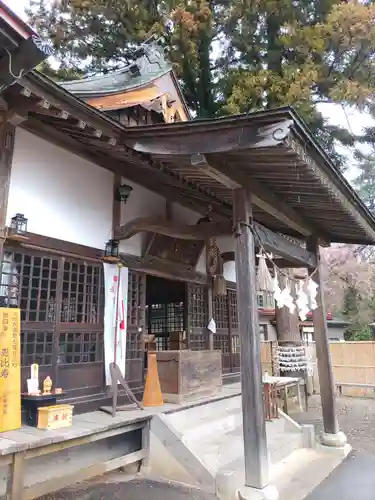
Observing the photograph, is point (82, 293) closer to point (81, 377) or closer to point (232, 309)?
point (81, 377)

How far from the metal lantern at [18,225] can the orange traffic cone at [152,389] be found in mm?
2714

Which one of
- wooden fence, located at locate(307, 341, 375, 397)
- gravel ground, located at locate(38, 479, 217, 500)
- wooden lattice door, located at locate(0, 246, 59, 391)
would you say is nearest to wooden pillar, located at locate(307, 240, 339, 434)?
gravel ground, located at locate(38, 479, 217, 500)

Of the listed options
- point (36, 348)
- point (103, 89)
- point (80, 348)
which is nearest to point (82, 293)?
point (80, 348)

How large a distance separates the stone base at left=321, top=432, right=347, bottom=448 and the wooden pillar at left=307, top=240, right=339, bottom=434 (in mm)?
70

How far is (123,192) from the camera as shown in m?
6.00

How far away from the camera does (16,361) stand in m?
4.20

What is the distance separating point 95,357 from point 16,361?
140 centimetres

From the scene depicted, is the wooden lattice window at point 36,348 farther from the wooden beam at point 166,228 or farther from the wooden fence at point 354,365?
the wooden fence at point 354,365

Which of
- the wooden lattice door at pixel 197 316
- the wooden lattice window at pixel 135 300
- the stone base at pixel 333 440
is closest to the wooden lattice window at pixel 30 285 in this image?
the wooden lattice window at pixel 135 300

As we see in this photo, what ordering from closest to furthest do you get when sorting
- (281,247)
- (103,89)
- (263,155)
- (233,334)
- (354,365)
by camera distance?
(263,155)
(281,247)
(103,89)
(233,334)
(354,365)

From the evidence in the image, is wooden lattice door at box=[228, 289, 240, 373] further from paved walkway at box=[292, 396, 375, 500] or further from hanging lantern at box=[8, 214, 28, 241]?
hanging lantern at box=[8, 214, 28, 241]

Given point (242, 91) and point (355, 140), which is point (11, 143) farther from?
point (355, 140)

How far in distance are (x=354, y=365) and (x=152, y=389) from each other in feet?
31.6

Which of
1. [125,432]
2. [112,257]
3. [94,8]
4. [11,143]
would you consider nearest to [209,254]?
[112,257]
